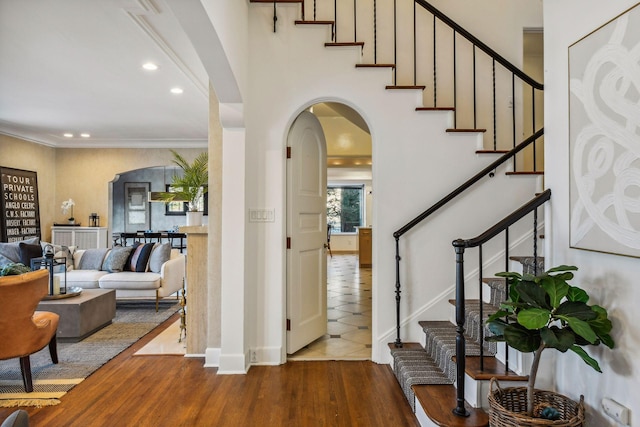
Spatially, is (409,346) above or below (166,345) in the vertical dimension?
above

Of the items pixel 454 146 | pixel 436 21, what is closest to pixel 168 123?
pixel 436 21

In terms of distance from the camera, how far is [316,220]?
391 cm

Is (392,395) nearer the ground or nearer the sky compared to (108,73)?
nearer the ground

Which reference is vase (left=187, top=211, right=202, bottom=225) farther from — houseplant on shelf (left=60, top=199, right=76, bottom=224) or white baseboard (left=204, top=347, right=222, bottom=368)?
houseplant on shelf (left=60, top=199, right=76, bottom=224)

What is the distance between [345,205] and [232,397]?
1136 cm

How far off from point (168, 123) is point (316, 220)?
4388 mm

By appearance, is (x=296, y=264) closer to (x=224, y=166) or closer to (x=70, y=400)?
(x=224, y=166)

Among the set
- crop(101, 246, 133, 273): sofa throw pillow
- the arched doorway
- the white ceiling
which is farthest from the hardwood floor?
the white ceiling

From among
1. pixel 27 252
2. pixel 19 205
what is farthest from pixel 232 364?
pixel 19 205

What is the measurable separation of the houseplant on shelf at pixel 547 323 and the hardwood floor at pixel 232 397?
0.87 meters

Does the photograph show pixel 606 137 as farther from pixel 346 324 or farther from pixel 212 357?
pixel 346 324

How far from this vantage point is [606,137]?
1.84 m

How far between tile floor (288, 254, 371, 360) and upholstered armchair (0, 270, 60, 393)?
2027 mm

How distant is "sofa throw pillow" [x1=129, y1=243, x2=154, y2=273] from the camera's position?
18.8 feet
